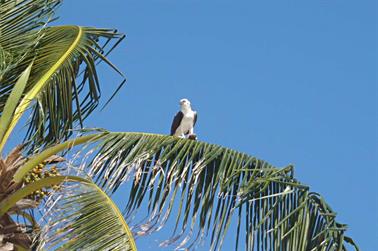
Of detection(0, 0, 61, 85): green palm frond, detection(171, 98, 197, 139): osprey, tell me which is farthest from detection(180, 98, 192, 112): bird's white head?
detection(0, 0, 61, 85): green palm frond

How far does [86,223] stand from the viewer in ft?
28.3

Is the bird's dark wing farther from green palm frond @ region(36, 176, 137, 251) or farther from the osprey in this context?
green palm frond @ region(36, 176, 137, 251)

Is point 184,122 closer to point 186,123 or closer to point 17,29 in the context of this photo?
point 186,123

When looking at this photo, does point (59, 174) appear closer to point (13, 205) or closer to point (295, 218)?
point (13, 205)

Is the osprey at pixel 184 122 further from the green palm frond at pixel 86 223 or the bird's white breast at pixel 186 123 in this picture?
the green palm frond at pixel 86 223

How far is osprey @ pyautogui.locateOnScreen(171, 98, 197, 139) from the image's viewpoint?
1193 cm

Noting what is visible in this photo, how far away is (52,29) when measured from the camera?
11.2 metres

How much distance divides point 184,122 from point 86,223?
3486 millimetres

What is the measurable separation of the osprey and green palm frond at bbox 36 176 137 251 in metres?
3.08

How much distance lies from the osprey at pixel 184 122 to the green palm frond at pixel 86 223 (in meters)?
3.08

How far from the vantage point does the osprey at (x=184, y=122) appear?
39.1ft

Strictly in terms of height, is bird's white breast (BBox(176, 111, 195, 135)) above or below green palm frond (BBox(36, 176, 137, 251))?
above

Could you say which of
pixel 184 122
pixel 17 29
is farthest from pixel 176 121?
pixel 17 29

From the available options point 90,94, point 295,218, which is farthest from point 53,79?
point 295,218
